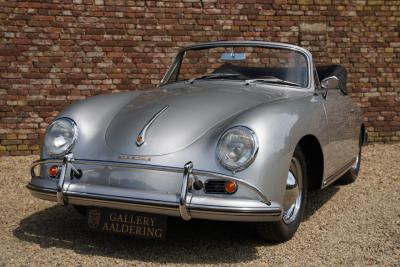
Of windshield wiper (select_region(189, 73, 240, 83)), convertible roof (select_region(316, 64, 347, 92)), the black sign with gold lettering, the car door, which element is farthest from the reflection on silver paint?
convertible roof (select_region(316, 64, 347, 92))

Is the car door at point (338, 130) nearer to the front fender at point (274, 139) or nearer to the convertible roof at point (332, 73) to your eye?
the front fender at point (274, 139)

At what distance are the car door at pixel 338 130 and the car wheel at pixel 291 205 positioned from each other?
45 centimetres

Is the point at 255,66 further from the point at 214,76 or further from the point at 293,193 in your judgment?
the point at 293,193

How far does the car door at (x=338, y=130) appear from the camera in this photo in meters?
4.43

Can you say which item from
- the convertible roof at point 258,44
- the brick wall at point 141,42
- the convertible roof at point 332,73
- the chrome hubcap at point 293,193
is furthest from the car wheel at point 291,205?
the brick wall at point 141,42

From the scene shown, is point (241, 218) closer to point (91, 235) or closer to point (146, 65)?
point (91, 235)

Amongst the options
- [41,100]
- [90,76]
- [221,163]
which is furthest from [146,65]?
[221,163]

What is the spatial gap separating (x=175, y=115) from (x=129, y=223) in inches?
29.6

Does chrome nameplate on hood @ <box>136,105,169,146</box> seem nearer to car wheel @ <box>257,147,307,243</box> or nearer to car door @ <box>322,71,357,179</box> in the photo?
car wheel @ <box>257,147,307,243</box>

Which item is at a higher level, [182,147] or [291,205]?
[182,147]

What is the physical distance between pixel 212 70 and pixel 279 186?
5.62ft

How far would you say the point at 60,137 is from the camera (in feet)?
12.2

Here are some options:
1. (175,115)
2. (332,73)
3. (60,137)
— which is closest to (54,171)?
(60,137)

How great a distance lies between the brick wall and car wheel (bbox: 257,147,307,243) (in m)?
3.93
